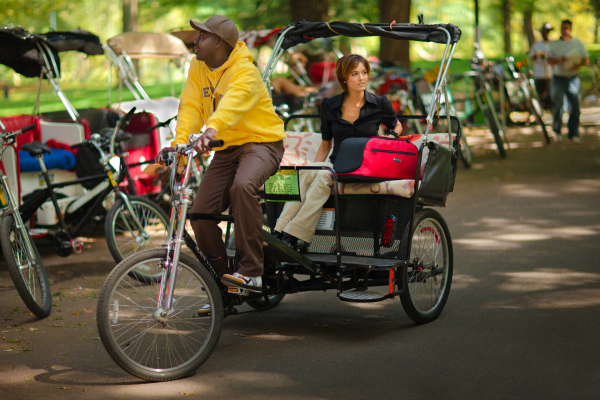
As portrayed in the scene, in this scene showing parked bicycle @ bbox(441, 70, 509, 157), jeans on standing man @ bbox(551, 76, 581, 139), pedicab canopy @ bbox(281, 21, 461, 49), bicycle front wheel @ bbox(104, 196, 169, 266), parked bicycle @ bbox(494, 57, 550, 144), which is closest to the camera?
pedicab canopy @ bbox(281, 21, 461, 49)

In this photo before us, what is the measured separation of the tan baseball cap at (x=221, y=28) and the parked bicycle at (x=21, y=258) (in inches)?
84.4

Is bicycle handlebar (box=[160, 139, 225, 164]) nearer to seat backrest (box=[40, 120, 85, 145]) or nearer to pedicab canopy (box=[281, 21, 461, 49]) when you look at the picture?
pedicab canopy (box=[281, 21, 461, 49])

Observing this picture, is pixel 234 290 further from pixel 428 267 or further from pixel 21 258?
pixel 21 258

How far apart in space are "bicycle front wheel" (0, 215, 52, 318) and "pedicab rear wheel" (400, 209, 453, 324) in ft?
8.86

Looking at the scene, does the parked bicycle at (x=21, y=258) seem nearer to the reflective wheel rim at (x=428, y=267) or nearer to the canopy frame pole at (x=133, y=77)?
the reflective wheel rim at (x=428, y=267)

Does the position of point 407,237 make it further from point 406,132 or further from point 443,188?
point 406,132

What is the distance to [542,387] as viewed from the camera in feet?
13.0

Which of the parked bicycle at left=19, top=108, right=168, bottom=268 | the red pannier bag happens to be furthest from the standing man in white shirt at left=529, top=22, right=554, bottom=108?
the red pannier bag

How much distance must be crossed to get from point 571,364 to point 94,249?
5415 mm

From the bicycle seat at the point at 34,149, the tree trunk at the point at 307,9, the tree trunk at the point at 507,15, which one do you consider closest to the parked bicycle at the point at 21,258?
the bicycle seat at the point at 34,149

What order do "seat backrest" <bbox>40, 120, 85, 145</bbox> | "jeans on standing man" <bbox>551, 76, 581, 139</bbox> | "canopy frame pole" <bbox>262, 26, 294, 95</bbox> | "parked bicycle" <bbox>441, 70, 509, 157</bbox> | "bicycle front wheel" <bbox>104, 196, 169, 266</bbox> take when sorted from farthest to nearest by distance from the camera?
"jeans on standing man" <bbox>551, 76, 581, 139</bbox> < "parked bicycle" <bbox>441, 70, 509, 157</bbox> < "seat backrest" <bbox>40, 120, 85, 145</bbox> < "bicycle front wheel" <bbox>104, 196, 169, 266</bbox> < "canopy frame pole" <bbox>262, 26, 294, 95</bbox>

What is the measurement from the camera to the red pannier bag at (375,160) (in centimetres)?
504

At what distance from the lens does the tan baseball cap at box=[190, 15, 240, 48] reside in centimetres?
455

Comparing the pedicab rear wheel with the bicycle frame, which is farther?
the bicycle frame
